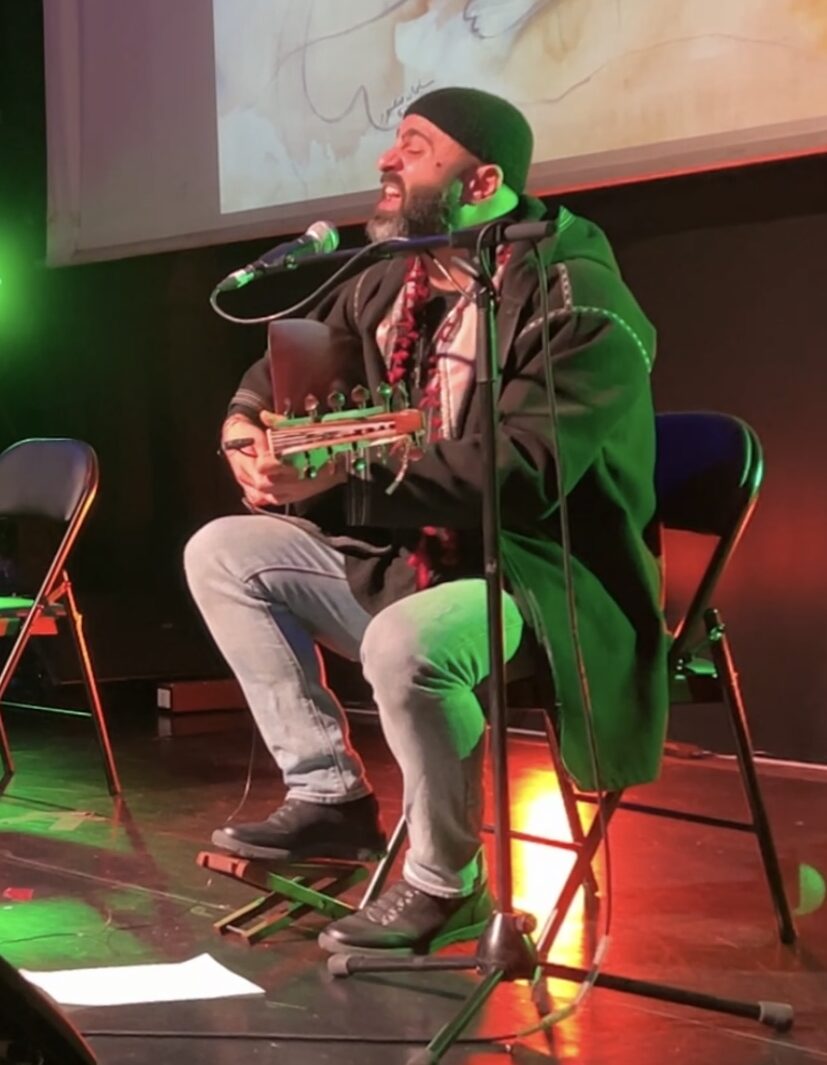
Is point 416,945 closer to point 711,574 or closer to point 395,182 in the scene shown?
point 711,574

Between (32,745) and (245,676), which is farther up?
(245,676)

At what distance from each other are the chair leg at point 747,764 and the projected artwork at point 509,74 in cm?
140

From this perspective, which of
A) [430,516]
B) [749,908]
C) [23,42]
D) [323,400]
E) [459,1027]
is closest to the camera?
[459,1027]

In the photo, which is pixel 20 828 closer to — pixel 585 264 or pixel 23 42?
pixel 585 264

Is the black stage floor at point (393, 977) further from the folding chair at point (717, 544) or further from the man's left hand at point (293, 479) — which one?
the man's left hand at point (293, 479)

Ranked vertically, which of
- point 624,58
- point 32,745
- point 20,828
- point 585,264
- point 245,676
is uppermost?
point 624,58

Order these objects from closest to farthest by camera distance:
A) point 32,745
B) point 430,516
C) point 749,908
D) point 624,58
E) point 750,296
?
point 430,516 < point 749,908 < point 624,58 < point 750,296 < point 32,745

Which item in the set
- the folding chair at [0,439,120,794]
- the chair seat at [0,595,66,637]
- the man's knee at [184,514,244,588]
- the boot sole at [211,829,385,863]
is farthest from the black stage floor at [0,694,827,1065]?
the man's knee at [184,514,244,588]

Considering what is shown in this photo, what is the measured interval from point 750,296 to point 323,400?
1744 mm

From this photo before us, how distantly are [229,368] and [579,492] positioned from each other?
117 inches

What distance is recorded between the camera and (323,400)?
1.92m

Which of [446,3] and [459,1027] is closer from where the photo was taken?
[459,1027]

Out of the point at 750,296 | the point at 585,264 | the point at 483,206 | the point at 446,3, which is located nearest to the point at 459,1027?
the point at 585,264

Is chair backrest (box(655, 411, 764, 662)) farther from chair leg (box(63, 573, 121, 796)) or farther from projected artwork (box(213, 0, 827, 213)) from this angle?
chair leg (box(63, 573, 121, 796))
